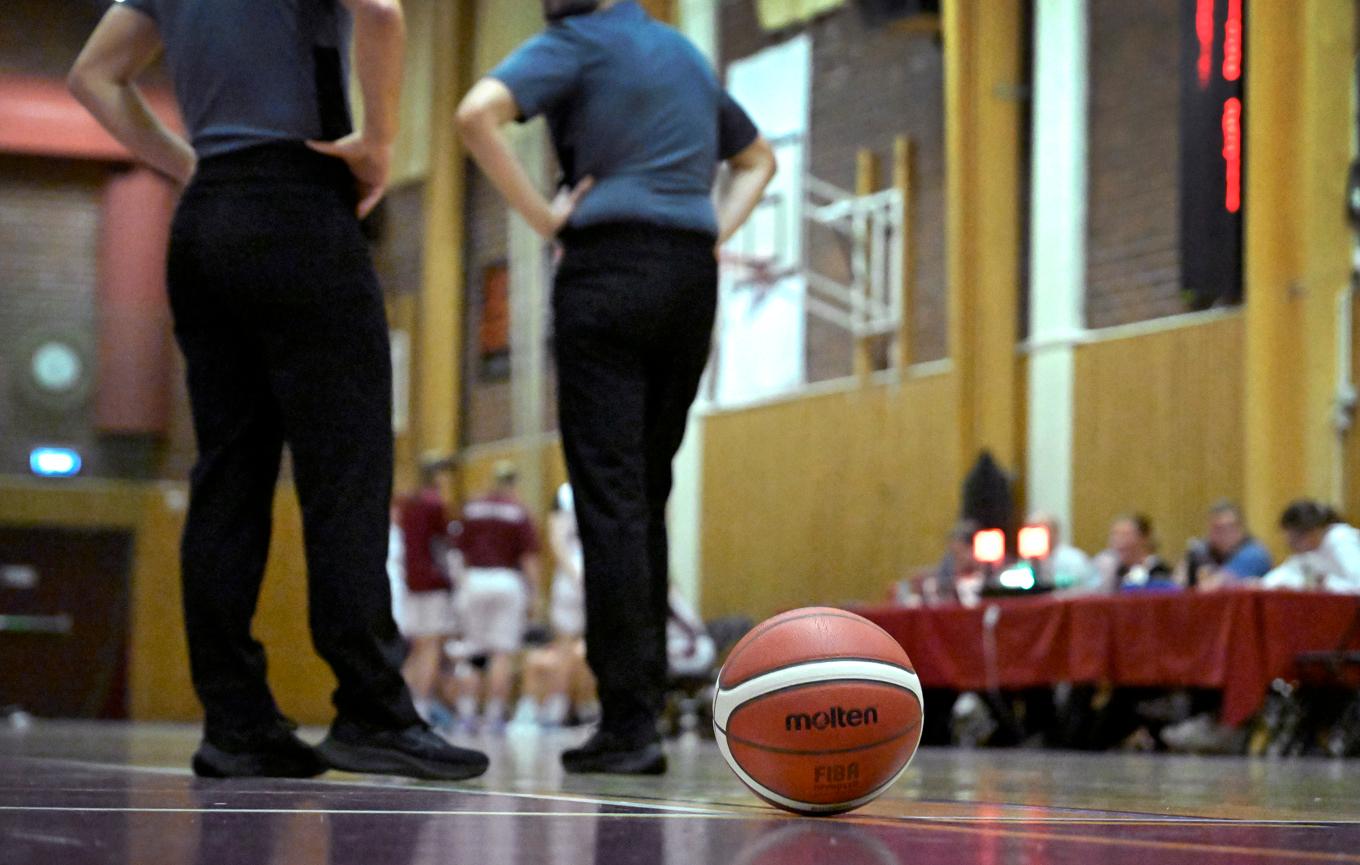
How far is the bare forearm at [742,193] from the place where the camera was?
4340 mm

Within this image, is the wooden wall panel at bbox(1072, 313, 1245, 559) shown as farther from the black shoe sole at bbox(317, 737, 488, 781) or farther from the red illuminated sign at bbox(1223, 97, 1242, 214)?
the black shoe sole at bbox(317, 737, 488, 781)

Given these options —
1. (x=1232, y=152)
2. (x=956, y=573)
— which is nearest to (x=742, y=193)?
(x=956, y=573)

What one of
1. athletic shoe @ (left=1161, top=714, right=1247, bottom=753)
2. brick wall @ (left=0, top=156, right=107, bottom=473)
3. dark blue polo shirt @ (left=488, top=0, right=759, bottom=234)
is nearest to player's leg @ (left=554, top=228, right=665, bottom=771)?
dark blue polo shirt @ (left=488, top=0, right=759, bottom=234)

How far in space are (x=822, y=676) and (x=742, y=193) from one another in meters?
2.16

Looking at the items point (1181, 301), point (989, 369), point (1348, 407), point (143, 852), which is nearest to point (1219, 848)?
point (143, 852)

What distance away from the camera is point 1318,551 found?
27.8ft

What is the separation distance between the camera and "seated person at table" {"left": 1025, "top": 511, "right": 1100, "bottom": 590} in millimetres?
10461

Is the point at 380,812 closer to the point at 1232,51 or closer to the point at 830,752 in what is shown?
the point at 830,752

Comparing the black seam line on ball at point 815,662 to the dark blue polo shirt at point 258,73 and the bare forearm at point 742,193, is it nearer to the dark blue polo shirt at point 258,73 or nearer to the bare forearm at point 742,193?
the dark blue polo shirt at point 258,73

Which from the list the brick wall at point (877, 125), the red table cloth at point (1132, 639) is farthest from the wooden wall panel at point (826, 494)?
the red table cloth at point (1132, 639)

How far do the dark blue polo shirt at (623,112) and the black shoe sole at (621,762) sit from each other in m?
1.09

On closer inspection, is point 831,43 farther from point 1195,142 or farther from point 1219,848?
point 1219,848

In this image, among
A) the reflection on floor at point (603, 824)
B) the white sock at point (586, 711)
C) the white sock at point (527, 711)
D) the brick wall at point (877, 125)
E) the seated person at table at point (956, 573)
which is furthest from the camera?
the white sock at point (586, 711)

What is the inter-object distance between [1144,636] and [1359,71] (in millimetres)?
3911
